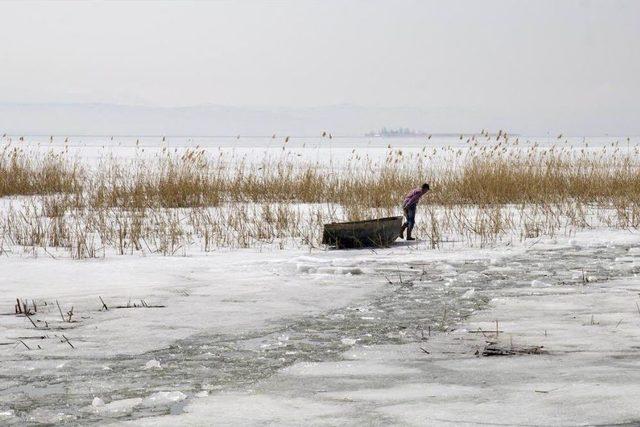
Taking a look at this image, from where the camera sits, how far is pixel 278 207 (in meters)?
12.0

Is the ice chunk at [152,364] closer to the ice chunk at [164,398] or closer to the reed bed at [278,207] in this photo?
the ice chunk at [164,398]

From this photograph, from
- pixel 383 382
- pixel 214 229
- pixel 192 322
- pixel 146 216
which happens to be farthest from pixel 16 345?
pixel 146 216

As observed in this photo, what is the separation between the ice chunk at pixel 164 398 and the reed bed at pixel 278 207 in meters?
5.09

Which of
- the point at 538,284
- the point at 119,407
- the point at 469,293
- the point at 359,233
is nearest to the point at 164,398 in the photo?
the point at 119,407

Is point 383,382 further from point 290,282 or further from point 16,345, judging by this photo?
point 290,282

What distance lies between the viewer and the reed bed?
31.9 feet

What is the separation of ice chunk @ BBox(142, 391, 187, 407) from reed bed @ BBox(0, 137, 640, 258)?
509 centimetres

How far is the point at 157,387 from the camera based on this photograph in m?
3.61

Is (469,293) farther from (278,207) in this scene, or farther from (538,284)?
(278,207)

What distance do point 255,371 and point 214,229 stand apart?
6329 mm

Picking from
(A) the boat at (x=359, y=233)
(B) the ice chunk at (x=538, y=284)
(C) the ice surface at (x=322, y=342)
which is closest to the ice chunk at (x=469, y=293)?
(C) the ice surface at (x=322, y=342)

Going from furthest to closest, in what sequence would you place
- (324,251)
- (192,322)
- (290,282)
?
1. (324,251)
2. (290,282)
3. (192,322)

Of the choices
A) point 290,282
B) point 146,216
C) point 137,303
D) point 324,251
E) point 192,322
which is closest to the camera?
point 192,322

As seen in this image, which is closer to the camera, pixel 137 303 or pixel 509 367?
pixel 509 367
